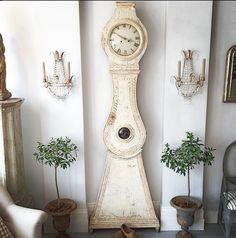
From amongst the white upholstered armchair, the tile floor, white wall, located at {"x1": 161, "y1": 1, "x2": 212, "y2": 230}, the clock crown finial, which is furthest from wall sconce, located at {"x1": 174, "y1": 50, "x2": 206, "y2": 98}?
the white upholstered armchair

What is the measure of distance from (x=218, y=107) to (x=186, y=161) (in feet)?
1.88

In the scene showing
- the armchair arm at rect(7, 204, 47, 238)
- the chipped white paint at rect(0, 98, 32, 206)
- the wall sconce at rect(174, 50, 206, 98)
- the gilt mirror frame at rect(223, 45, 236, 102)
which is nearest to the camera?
the armchair arm at rect(7, 204, 47, 238)

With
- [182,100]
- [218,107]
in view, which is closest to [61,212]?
[182,100]

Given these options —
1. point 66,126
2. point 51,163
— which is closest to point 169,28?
point 66,126

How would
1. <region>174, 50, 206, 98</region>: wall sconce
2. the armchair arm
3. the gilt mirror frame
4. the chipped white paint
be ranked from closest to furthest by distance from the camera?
the armchair arm, the chipped white paint, <region>174, 50, 206, 98</region>: wall sconce, the gilt mirror frame

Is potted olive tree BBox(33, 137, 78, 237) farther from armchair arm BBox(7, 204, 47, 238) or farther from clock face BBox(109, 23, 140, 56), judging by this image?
clock face BBox(109, 23, 140, 56)

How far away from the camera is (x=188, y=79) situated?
2.28 metres

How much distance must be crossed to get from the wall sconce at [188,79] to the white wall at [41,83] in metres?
0.74

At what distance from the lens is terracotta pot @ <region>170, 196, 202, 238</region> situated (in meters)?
2.26

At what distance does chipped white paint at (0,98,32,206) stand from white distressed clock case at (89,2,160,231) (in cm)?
64

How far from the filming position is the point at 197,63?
88.9 inches

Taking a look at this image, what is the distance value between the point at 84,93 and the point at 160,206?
1121mm

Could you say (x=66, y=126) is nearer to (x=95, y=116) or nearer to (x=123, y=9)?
(x=95, y=116)

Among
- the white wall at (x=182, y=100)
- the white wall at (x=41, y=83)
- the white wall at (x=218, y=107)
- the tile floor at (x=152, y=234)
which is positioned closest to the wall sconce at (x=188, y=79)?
the white wall at (x=182, y=100)
